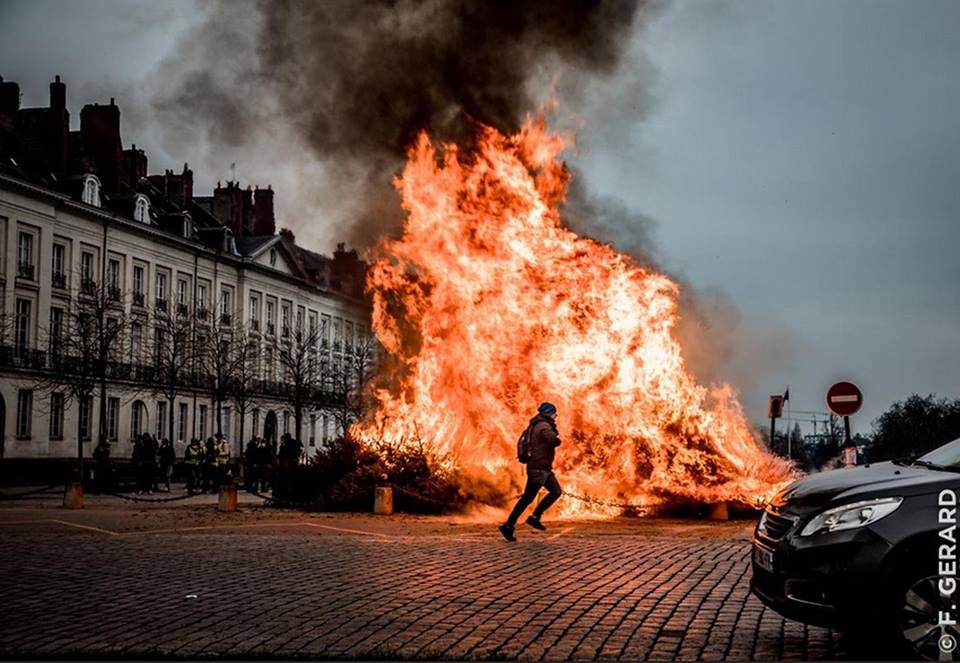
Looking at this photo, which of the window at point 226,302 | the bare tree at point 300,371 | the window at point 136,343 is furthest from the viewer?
the window at point 226,302

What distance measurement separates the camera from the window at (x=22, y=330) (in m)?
49.6

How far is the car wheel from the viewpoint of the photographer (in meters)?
5.92

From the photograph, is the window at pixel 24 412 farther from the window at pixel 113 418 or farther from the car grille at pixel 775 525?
the car grille at pixel 775 525

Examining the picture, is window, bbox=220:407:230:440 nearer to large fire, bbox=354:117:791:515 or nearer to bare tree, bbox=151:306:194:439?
bare tree, bbox=151:306:194:439

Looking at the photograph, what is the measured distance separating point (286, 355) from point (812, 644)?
5962cm

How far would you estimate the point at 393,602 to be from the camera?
348 inches

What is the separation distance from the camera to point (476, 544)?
13977mm

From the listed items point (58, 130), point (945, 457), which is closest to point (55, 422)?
point (58, 130)

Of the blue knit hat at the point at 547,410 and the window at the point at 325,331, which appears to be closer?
the blue knit hat at the point at 547,410

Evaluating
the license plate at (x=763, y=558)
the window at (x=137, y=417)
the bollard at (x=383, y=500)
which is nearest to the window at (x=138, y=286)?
the window at (x=137, y=417)

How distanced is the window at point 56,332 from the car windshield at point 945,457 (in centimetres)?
4524

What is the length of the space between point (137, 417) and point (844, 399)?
4635 cm

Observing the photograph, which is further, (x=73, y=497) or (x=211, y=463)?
(x=211, y=463)

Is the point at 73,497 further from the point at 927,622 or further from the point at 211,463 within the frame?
the point at 927,622
